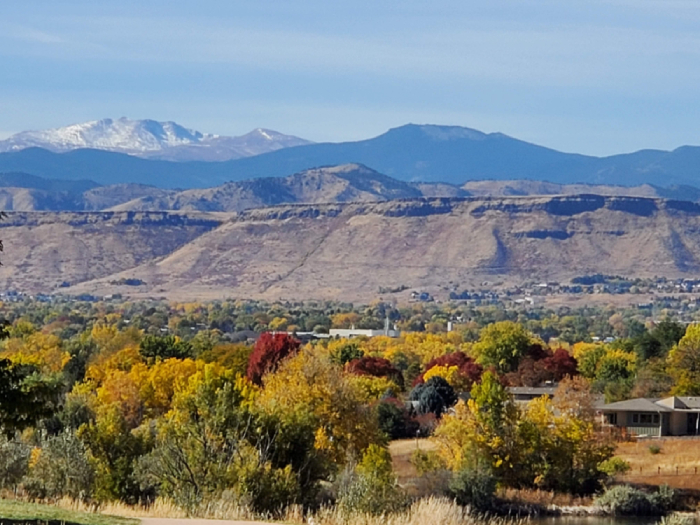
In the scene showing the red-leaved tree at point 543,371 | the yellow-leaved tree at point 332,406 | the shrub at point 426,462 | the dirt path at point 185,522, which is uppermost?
the dirt path at point 185,522

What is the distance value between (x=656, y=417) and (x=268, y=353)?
21706 mm

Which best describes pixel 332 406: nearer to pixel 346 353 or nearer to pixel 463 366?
pixel 463 366

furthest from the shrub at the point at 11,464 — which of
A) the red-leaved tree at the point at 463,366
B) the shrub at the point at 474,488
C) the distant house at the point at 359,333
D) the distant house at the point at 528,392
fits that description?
the distant house at the point at 359,333

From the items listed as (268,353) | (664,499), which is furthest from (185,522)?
(268,353)

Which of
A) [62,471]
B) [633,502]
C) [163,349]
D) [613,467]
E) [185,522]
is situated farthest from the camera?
[163,349]

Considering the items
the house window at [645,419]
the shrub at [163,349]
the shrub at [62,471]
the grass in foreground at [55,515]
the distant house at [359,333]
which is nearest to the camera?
the grass in foreground at [55,515]

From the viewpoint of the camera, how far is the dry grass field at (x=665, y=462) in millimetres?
60688

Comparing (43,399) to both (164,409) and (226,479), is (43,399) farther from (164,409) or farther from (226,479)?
(164,409)

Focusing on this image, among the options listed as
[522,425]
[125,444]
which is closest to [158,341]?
[522,425]

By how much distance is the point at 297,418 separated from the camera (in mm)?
40844

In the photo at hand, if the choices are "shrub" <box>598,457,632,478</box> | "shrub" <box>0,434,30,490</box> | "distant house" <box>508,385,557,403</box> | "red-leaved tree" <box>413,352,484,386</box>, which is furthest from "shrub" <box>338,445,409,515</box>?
"red-leaved tree" <box>413,352,484,386</box>

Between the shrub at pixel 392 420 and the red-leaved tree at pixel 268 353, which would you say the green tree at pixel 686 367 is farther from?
the red-leaved tree at pixel 268 353

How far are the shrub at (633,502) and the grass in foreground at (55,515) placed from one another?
110ft

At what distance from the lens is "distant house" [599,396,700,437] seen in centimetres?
7519
